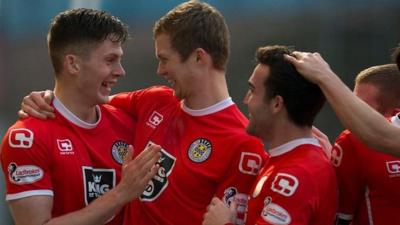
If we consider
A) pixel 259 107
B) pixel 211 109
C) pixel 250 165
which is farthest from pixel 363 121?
pixel 211 109

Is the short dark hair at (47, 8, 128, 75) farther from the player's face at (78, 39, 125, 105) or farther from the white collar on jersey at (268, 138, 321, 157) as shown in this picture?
the white collar on jersey at (268, 138, 321, 157)

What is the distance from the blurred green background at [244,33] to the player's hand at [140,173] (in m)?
4.67

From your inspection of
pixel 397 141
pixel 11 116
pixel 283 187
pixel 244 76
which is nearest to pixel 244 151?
pixel 283 187

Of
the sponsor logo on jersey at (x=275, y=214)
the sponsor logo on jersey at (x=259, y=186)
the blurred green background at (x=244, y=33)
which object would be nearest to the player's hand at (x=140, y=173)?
the sponsor logo on jersey at (x=259, y=186)

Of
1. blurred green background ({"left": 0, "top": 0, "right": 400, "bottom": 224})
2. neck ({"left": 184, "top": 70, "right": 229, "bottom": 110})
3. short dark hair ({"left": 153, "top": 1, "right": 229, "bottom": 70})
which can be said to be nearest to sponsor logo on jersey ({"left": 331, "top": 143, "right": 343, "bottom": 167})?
neck ({"left": 184, "top": 70, "right": 229, "bottom": 110})

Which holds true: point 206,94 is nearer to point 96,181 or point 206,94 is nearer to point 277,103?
point 277,103

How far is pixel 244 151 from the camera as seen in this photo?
3.74 m

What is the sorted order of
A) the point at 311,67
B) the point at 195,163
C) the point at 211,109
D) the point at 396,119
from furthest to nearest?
1. the point at 211,109
2. the point at 195,163
3. the point at 396,119
4. the point at 311,67

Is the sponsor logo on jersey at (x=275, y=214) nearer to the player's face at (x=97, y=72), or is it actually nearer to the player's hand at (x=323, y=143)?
the player's hand at (x=323, y=143)

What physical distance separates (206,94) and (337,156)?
0.66 meters

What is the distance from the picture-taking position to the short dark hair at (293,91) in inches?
140

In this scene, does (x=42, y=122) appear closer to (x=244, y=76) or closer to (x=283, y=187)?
(x=283, y=187)

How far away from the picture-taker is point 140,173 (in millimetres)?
3629

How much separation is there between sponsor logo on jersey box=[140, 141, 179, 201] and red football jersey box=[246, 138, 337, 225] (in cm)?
47
